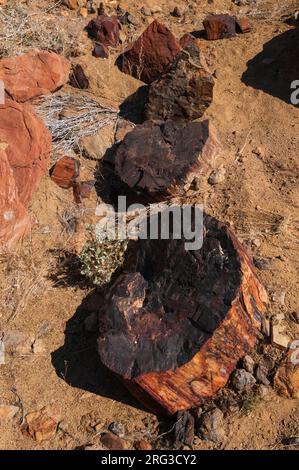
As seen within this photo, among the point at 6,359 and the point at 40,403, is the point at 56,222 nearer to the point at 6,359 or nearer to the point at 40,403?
the point at 6,359

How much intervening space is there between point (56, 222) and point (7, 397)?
5.81 feet

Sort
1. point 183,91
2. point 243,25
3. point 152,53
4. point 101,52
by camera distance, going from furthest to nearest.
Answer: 1. point 243,25
2. point 101,52
3. point 152,53
4. point 183,91

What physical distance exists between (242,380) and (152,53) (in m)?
3.96

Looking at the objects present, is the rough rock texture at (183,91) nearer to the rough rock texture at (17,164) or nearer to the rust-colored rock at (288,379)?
the rough rock texture at (17,164)

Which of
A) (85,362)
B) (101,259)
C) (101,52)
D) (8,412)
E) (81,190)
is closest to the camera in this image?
(8,412)

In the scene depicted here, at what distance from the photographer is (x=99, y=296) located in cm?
480

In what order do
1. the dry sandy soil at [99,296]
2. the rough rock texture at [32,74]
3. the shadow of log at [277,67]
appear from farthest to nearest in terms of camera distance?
the shadow of log at [277,67] → the rough rock texture at [32,74] → the dry sandy soil at [99,296]

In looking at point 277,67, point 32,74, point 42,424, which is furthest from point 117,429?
point 277,67

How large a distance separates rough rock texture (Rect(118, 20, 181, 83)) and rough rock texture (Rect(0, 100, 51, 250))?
5.27ft

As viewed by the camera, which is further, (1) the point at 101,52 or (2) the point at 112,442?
(1) the point at 101,52

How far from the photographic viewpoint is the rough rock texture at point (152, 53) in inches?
255

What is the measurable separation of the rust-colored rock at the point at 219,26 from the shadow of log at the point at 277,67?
451mm

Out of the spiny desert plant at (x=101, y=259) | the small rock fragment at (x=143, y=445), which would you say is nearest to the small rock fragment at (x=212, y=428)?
the small rock fragment at (x=143, y=445)

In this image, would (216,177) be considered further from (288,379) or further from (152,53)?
(288,379)
